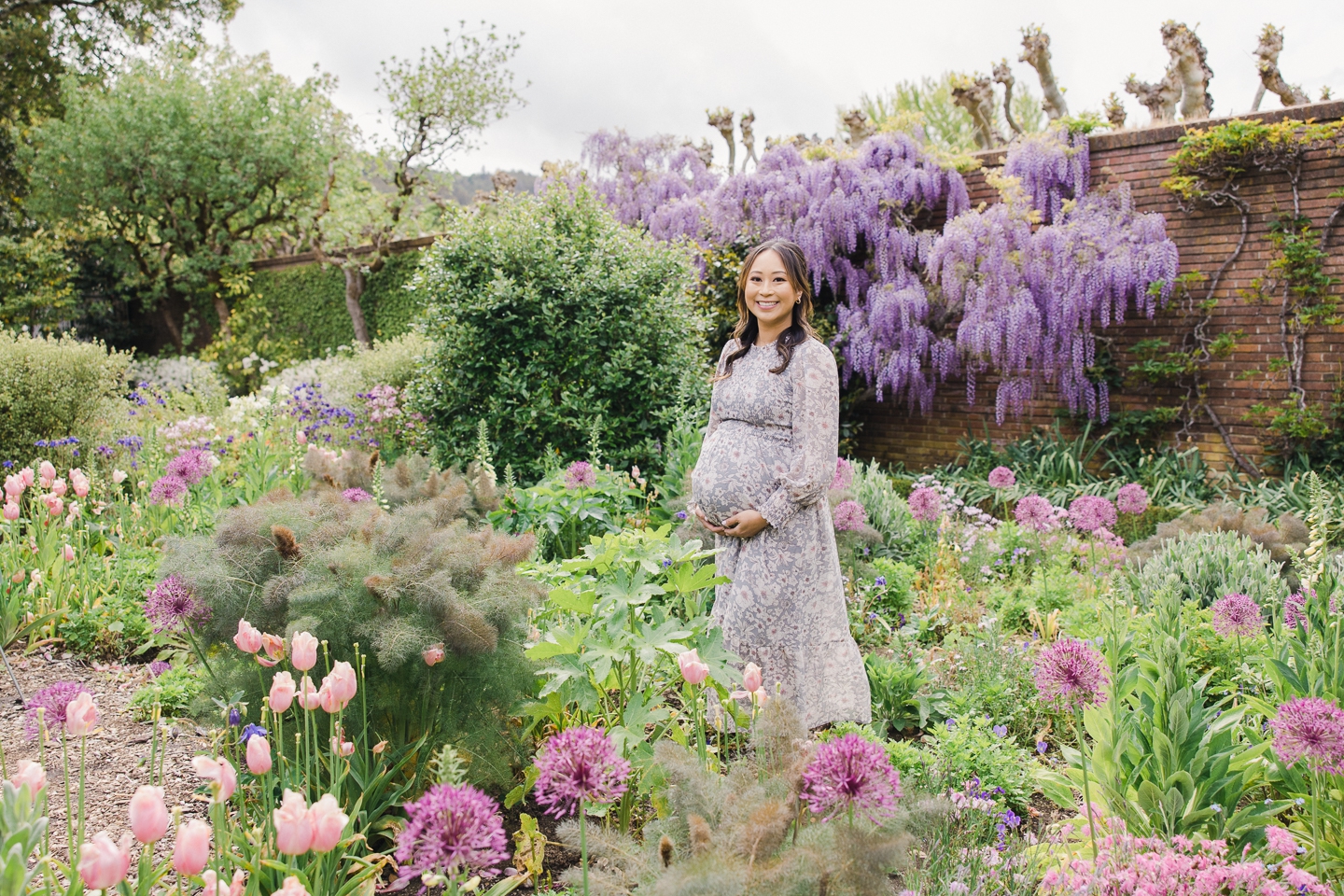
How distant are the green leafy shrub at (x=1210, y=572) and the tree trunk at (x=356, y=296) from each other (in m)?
12.1

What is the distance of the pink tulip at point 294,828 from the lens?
0.99m

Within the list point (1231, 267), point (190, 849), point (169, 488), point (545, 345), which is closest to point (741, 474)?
point (190, 849)

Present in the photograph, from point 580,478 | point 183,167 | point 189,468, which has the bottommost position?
point 580,478

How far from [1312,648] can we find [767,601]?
1.47 metres

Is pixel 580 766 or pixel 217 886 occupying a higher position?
pixel 580 766

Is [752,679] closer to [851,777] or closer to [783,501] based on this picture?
[851,777]

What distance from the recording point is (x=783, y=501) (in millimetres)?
2531

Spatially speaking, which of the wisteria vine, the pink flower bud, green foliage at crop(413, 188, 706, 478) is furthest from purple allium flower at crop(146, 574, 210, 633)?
the wisteria vine

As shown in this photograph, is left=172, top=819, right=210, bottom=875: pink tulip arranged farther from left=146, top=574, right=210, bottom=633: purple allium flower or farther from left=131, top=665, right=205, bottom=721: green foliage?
left=131, top=665, right=205, bottom=721: green foliage

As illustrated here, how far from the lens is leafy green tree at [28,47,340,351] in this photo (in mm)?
13539

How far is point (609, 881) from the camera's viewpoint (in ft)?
4.33

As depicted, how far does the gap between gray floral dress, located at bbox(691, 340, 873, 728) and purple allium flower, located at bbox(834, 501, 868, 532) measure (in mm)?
1498

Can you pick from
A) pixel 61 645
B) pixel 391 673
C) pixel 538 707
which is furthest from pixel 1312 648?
pixel 61 645

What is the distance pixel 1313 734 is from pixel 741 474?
1560 mm
